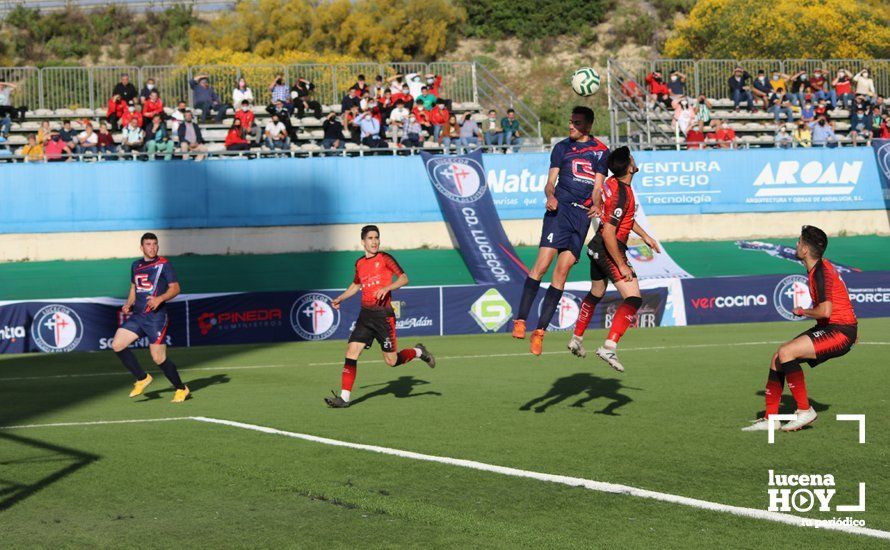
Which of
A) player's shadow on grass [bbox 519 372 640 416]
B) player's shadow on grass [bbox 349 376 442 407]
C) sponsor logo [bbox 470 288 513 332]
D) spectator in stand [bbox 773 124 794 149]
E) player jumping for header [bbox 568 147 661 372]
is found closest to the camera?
player jumping for header [bbox 568 147 661 372]

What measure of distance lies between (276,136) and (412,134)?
4.52 metres

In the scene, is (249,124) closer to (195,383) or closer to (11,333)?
(11,333)

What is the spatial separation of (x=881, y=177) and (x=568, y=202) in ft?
100

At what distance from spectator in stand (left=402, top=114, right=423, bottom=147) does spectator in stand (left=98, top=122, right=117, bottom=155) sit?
30.7 ft

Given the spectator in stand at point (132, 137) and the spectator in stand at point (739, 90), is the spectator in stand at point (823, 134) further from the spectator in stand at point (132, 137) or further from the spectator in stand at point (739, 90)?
the spectator in stand at point (132, 137)

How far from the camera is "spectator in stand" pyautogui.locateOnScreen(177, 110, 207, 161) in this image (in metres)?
35.7

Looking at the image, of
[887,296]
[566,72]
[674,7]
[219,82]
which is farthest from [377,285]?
[674,7]

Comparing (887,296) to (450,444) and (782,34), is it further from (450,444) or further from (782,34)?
(782,34)

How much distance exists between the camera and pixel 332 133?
37.3 metres

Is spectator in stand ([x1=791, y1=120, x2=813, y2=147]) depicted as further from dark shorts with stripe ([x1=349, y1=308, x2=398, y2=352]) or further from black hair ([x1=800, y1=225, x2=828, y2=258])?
black hair ([x1=800, y1=225, x2=828, y2=258])

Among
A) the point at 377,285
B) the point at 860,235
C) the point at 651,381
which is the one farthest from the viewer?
the point at 860,235

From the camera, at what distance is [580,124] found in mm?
13164

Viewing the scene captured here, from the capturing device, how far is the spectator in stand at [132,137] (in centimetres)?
3547

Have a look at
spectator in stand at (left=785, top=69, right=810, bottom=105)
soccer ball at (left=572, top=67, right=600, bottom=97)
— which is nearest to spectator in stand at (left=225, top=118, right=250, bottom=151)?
soccer ball at (left=572, top=67, right=600, bottom=97)
